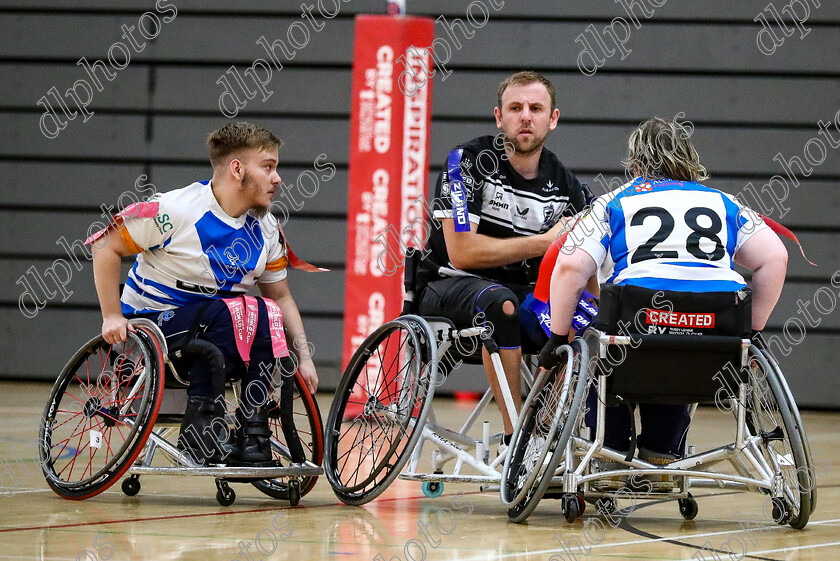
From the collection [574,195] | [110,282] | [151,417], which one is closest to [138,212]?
[110,282]

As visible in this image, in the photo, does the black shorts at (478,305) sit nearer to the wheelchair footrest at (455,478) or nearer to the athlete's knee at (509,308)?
the athlete's knee at (509,308)

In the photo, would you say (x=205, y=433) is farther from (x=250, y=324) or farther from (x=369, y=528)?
(x=369, y=528)

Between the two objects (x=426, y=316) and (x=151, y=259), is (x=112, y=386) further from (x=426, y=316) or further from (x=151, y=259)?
(x=426, y=316)

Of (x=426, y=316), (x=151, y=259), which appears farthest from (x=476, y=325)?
A: (x=151, y=259)

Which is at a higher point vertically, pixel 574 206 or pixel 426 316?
pixel 574 206

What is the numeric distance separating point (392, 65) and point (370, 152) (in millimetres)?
502

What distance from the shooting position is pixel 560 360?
110 inches

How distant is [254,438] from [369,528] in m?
0.48

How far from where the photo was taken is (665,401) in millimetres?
2701

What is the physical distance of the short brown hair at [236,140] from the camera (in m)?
3.26

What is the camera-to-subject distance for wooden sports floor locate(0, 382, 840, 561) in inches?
91.5

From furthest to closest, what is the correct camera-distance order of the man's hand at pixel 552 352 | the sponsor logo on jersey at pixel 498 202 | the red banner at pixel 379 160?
the red banner at pixel 379 160
the sponsor logo on jersey at pixel 498 202
the man's hand at pixel 552 352

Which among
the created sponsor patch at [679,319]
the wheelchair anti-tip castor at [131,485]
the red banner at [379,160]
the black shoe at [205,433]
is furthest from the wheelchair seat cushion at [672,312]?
the red banner at [379,160]

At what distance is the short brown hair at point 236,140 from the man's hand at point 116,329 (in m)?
0.55
